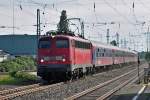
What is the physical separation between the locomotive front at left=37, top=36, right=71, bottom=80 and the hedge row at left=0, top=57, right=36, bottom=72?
82.7 ft

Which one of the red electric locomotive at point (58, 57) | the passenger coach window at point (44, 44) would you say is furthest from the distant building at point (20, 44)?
the passenger coach window at point (44, 44)

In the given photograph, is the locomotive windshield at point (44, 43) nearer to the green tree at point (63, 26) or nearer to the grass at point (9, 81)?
the grass at point (9, 81)

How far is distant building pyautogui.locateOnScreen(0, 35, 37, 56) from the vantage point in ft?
407

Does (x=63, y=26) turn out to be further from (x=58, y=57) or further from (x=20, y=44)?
(x=20, y=44)

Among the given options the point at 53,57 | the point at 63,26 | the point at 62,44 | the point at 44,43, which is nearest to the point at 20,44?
the point at 63,26

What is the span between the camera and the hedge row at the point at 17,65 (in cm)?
5966

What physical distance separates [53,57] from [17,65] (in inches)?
1117

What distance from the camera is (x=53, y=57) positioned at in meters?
33.2

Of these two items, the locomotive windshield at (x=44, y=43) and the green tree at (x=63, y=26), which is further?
the green tree at (x=63, y=26)

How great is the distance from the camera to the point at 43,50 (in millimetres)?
33594

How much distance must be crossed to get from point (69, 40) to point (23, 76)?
7601mm

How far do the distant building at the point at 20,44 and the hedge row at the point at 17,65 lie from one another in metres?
54.1

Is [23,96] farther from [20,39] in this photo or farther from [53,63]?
[20,39]

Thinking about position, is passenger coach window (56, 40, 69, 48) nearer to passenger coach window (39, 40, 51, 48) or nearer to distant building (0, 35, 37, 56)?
passenger coach window (39, 40, 51, 48)
